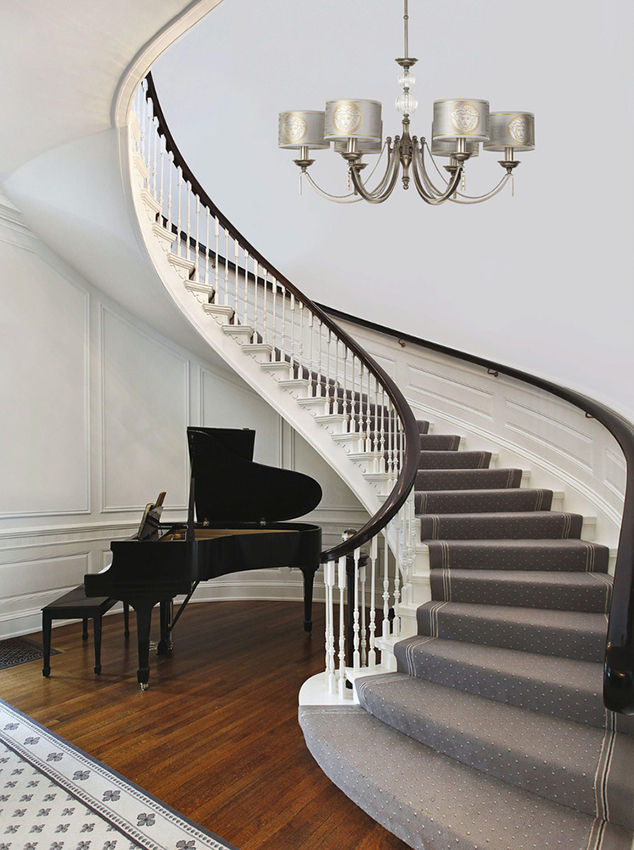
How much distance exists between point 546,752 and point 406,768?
1.65 feet

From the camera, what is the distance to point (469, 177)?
17.0 ft

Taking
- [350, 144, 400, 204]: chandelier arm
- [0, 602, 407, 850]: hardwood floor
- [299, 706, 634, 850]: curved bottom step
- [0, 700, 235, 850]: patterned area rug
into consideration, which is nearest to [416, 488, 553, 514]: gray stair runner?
[0, 602, 407, 850]: hardwood floor

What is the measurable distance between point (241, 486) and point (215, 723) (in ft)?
4.85

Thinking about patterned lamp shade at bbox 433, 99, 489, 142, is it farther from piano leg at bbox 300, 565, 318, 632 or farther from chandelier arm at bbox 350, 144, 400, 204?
piano leg at bbox 300, 565, 318, 632

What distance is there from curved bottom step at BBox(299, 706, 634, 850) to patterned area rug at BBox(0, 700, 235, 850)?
0.53 metres

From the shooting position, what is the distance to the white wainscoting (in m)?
3.67

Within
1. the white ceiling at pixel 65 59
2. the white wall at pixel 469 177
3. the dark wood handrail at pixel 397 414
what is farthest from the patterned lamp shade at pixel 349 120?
the white wall at pixel 469 177

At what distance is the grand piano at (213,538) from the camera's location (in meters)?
3.43

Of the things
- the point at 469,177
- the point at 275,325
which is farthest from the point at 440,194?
the point at 469,177

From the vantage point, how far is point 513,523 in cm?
373

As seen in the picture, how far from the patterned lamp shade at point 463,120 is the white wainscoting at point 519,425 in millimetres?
1850

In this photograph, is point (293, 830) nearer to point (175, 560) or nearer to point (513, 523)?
point (175, 560)

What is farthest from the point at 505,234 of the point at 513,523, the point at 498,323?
the point at 513,523

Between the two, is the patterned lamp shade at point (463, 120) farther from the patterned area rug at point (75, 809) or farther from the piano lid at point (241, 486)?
the patterned area rug at point (75, 809)
